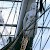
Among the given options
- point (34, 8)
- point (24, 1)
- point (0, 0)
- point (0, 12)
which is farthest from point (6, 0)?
point (34, 8)

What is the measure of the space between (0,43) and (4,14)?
5.07 ft

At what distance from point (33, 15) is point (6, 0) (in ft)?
18.6

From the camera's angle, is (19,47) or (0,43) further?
(0,43)

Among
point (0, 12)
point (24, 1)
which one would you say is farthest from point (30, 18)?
point (0, 12)

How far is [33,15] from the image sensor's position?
3797 millimetres

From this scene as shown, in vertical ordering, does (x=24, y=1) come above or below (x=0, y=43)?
above

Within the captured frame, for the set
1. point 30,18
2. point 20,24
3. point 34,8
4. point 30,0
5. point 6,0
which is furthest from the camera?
point 6,0

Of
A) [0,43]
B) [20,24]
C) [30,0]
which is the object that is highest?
[30,0]

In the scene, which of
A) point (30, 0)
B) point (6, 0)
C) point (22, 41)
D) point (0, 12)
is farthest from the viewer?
point (0, 12)

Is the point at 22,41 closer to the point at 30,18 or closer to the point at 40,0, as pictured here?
the point at 30,18

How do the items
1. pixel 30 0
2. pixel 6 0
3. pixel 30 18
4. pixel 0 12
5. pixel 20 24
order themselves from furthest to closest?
pixel 0 12, pixel 6 0, pixel 20 24, pixel 30 0, pixel 30 18

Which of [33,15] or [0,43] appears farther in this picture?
[0,43]

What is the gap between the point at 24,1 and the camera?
4.67 metres

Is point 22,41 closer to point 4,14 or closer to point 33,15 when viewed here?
point 33,15
